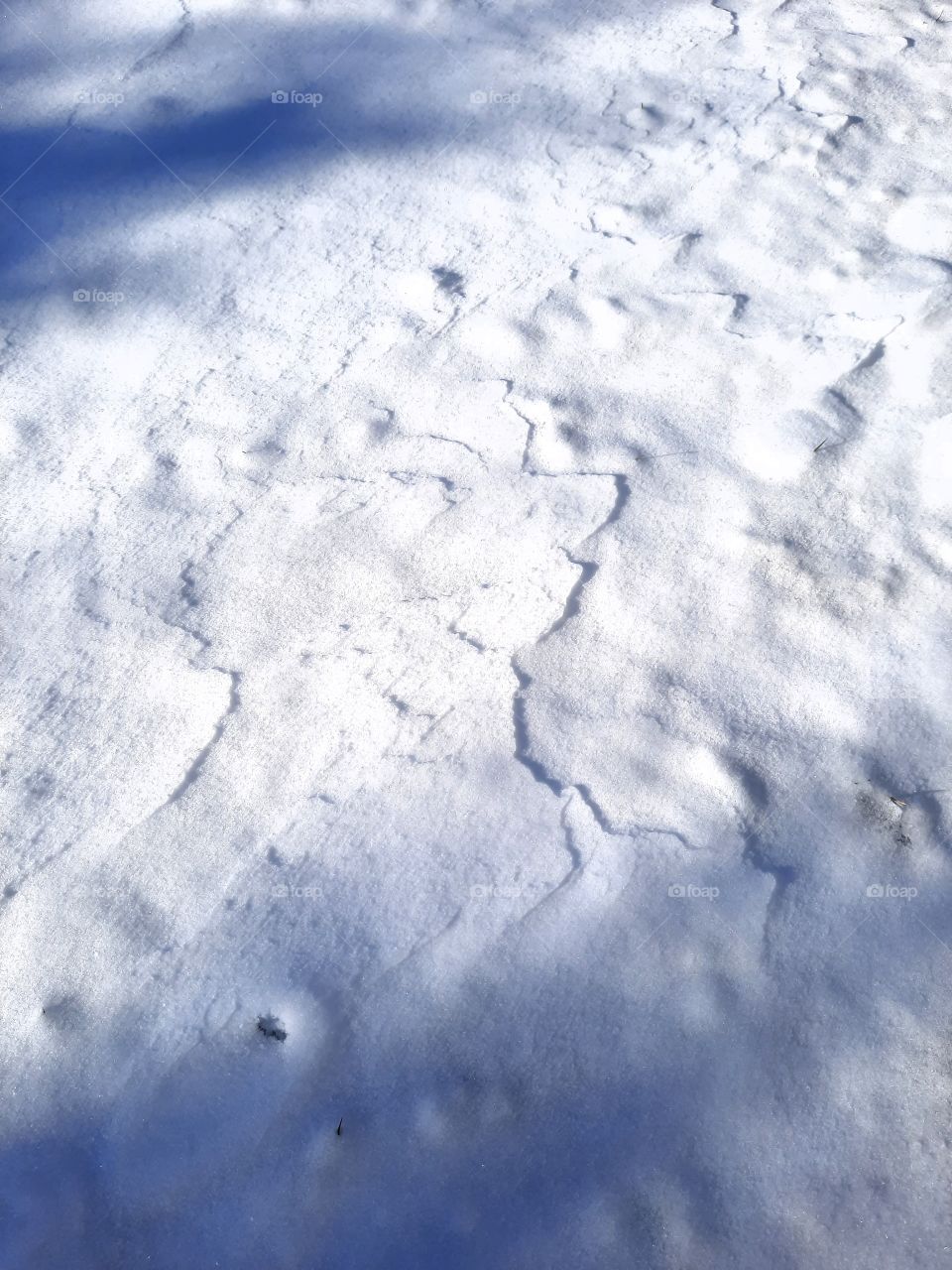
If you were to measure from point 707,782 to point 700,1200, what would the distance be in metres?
0.42

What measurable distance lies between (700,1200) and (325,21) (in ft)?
7.62

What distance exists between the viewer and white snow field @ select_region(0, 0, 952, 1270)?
99 cm

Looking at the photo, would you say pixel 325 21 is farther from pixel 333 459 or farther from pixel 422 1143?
pixel 422 1143

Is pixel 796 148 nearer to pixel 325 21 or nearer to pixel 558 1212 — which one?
pixel 325 21

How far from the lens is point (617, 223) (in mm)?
1895

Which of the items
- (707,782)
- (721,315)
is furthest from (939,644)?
(721,315)

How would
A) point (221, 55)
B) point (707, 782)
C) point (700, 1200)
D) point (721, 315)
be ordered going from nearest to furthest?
point (700, 1200) < point (707, 782) < point (721, 315) < point (221, 55)

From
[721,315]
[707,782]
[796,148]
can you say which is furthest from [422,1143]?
[796,148]

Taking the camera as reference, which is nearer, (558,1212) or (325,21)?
(558,1212)

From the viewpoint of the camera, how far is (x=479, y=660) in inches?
52.4

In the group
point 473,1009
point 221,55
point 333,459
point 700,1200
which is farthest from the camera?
point 221,55

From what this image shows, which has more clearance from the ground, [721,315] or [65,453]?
[721,315]

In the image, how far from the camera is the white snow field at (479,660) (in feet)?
3.24

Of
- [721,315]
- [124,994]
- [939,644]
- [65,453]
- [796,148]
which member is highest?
[796,148]
